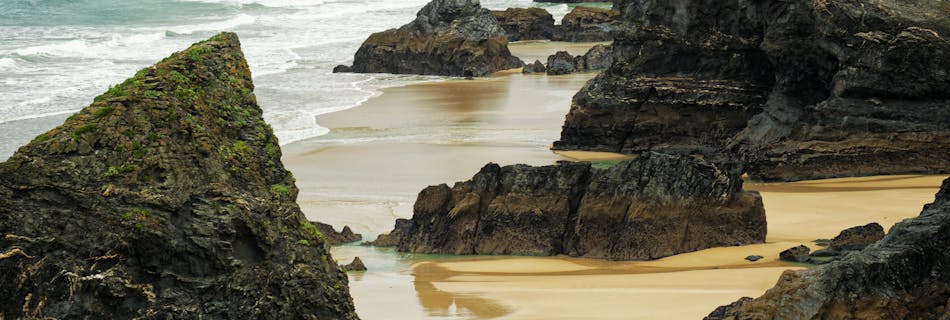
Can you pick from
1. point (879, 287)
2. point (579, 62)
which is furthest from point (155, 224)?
point (579, 62)

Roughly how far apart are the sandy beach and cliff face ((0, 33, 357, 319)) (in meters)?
3.85

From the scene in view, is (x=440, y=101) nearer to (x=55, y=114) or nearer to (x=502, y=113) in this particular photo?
(x=502, y=113)

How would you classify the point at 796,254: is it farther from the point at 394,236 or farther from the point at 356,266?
the point at 394,236

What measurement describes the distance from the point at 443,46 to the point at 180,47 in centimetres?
1291

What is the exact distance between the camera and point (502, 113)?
1203 inches

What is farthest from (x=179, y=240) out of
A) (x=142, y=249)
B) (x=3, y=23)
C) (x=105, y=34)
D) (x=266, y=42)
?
(x=3, y=23)

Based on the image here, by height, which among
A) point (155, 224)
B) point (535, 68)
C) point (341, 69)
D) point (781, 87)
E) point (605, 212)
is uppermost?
point (155, 224)

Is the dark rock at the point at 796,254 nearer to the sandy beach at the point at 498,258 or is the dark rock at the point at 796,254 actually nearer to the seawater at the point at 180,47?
the sandy beach at the point at 498,258

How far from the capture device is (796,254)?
1276cm

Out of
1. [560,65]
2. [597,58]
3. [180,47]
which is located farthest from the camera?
[180,47]

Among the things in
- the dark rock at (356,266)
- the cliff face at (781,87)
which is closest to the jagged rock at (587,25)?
the cliff face at (781,87)

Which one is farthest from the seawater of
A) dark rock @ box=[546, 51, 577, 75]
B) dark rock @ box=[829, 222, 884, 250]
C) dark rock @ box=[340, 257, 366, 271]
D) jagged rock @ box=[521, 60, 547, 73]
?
dark rock @ box=[829, 222, 884, 250]

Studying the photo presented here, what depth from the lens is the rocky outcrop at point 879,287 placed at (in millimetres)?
7449

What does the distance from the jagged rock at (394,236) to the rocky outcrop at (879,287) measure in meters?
8.32
